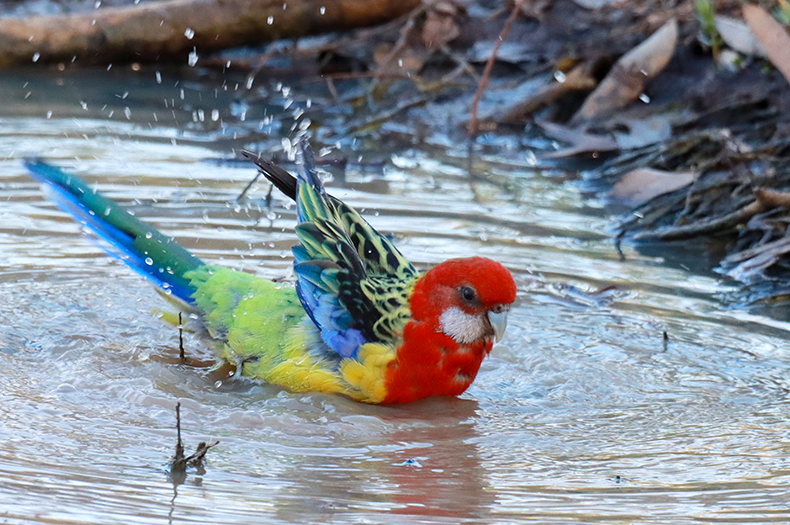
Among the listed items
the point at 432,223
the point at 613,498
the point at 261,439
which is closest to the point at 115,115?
the point at 432,223

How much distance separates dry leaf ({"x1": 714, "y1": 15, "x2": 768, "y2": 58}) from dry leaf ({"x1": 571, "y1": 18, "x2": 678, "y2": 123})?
0.29 metres

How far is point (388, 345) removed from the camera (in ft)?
10.7

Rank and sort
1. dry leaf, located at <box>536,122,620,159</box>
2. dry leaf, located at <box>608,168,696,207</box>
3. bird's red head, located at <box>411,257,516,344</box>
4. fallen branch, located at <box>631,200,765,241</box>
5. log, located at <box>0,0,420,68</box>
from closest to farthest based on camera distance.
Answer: bird's red head, located at <box>411,257,516,344</box>, fallen branch, located at <box>631,200,765,241</box>, dry leaf, located at <box>608,168,696,207</box>, dry leaf, located at <box>536,122,620,159</box>, log, located at <box>0,0,420,68</box>

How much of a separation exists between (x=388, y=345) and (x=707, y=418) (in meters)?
1.00

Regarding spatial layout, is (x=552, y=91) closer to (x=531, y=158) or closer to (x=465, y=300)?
(x=531, y=158)

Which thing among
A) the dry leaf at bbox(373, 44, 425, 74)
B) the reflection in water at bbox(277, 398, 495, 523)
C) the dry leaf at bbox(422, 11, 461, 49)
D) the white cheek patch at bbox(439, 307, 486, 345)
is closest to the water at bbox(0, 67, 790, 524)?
the reflection in water at bbox(277, 398, 495, 523)

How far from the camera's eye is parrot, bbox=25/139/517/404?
3.23m

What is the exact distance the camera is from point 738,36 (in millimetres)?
6363

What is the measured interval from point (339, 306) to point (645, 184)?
2774 mm

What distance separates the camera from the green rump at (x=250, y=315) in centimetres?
347

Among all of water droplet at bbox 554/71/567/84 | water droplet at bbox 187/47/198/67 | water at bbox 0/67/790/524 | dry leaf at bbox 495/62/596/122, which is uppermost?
water droplet at bbox 187/47/198/67

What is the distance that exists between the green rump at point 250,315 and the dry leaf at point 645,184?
2493mm

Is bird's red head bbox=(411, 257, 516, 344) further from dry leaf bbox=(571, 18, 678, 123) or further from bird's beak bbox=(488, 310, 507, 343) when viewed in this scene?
dry leaf bbox=(571, 18, 678, 123)

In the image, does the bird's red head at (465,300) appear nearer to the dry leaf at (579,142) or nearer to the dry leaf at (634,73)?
the dry leaf at (579,142)
